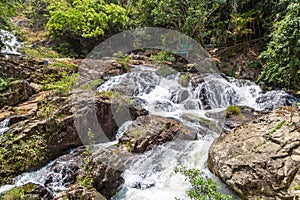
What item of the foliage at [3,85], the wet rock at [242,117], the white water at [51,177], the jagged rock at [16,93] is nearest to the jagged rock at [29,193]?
the white water at [51,177]

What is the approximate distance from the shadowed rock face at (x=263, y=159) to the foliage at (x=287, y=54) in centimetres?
485

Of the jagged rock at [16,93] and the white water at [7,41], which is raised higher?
the white water at [7,41]

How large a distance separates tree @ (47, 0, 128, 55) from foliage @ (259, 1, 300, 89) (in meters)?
10.3

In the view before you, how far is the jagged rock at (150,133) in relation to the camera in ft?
19.6

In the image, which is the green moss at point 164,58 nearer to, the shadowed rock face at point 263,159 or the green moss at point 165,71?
the green moss at point 165,71

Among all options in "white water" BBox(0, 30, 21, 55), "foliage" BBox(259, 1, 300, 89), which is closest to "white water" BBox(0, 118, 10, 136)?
"white water" BBox(0, 30, 21, 55)

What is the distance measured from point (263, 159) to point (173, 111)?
498cm

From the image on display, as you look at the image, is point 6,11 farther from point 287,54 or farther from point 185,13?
point 287,54

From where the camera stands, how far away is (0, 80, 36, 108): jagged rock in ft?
25.1

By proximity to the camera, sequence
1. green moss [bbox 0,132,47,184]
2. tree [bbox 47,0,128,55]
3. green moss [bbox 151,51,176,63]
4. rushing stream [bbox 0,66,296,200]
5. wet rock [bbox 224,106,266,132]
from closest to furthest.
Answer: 1. rushing stream [bbox 0,66,296,200]
2. green moss [bbox 0,132,47,184]
3. wet rock [bbox 224,106,266,132]
4. green moss [bbox 151,51,176,63]
5. tree [bbox 47,0,128,55]

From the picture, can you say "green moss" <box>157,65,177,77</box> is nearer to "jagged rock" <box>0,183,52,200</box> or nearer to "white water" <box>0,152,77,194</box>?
"white water" <box>0,152,77,194</box>

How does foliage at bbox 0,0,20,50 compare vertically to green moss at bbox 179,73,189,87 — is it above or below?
above

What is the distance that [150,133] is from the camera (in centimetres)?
632

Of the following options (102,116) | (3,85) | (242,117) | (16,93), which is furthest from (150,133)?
(3,85)
